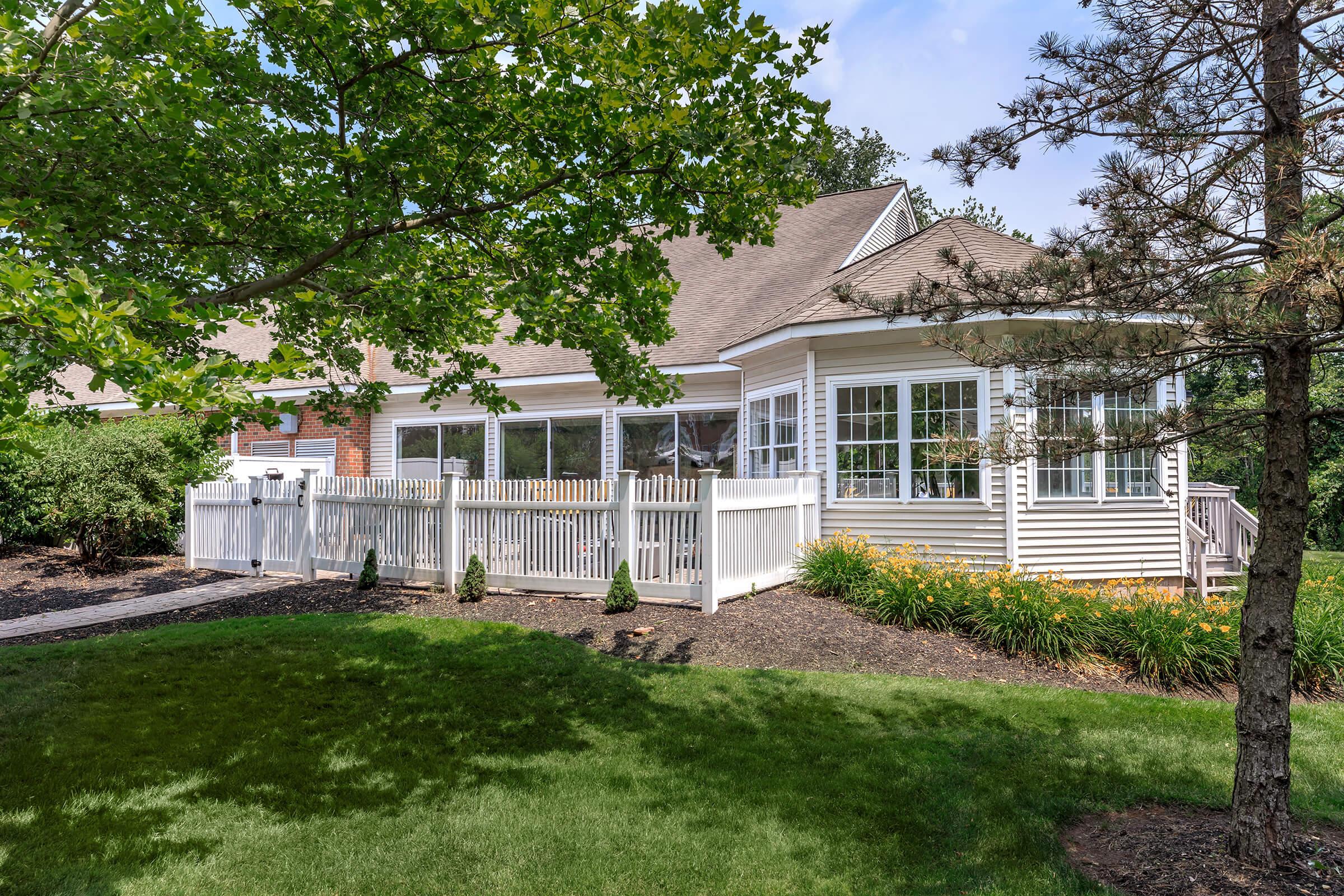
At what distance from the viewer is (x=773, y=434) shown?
465 inches

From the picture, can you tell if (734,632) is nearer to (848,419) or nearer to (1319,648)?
(848,419)

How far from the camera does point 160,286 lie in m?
3.87

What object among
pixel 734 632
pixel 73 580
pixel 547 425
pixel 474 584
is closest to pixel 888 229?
pixel 547 425

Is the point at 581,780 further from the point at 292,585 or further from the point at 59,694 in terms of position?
the point at 292,585

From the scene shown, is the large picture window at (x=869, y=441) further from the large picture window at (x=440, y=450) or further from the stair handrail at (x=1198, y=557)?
the large picture window at (x=440, y=450)

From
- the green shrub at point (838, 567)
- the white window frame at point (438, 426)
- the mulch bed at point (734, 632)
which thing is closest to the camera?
the mulch bed at point (734, 632)

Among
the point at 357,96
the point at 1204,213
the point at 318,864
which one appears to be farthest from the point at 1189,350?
the point at 357,96

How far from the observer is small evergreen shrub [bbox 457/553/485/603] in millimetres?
8820

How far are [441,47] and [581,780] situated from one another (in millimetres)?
4923

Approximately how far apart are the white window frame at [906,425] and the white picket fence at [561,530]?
0.42 metres

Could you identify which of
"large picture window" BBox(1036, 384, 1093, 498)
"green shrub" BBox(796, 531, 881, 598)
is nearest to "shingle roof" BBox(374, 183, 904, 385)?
"green shrub" BBox(796, 531, 881, 598)

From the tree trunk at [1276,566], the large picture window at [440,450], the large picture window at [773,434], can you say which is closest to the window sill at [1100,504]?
the large picture window at [773,434]

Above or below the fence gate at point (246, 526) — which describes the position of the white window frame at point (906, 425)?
above

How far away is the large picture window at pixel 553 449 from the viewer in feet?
47.8
